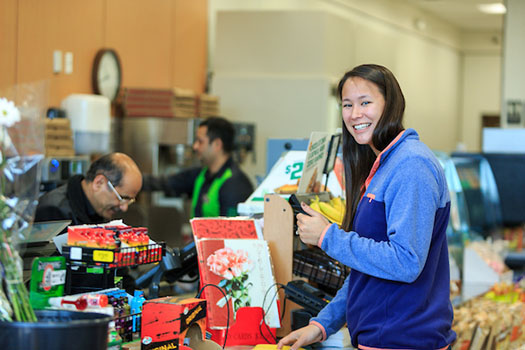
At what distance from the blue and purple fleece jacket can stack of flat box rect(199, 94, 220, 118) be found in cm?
518

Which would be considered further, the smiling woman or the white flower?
the smiling woman

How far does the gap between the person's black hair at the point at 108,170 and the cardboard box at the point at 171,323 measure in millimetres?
1134

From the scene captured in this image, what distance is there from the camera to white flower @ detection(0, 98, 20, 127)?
5.90 feet

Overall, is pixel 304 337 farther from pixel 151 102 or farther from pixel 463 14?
pixel 463 14

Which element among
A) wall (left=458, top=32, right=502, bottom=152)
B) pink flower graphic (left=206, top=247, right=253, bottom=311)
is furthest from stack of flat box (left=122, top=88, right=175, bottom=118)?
wall (left=458, top=32, right=502, bottom=152)

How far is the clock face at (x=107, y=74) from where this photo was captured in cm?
640

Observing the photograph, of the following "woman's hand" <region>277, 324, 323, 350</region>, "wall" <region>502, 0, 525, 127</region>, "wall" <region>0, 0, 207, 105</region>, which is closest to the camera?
"woman's hand" <region>277, 324, 323, 350</region>

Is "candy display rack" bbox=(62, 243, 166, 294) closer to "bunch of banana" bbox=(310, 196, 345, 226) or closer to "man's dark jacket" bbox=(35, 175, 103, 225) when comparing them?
"bunch of banana" bbox=(310, 196, 345, 226)

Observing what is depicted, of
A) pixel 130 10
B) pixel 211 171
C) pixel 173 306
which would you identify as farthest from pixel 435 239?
pixel 130 10

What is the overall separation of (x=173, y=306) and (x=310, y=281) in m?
1.06

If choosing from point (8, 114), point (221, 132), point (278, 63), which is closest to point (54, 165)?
point (221, 132)

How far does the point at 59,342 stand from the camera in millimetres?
1643

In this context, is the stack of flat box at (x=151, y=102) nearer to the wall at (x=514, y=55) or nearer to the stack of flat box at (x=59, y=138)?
the stack of flat box at (x=59, y=138)

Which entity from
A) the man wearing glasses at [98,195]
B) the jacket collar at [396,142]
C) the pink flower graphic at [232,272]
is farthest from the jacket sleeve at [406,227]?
the man wearing glasses at [98,195]
